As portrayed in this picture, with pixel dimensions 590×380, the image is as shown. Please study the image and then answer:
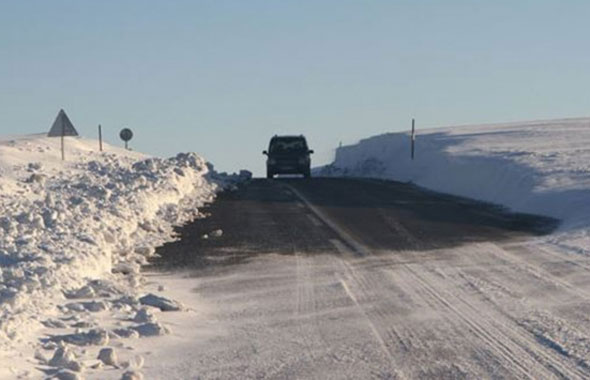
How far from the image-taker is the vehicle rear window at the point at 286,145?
4190cm

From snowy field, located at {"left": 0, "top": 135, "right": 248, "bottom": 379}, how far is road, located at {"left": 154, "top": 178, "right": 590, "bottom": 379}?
24.4 inches

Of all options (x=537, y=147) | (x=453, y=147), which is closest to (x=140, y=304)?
(x=537, y=147)

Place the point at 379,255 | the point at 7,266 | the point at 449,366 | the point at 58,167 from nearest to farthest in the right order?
1. the point at 449,366
2. the point at 7,266
3. the point at 379,255
4. the point at 58,167

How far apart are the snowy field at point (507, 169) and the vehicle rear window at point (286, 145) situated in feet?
14.5

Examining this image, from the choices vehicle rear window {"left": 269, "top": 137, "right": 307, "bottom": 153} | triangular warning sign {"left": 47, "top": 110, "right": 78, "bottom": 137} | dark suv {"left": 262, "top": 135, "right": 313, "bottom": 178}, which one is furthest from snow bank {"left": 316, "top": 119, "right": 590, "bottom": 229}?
triangular warning sign {"left": 47, "top": 110, "right": 78, "bottom": 137}

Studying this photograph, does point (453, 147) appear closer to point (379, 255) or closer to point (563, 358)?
point (379, 255)

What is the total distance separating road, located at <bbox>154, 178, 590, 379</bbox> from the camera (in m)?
8.38

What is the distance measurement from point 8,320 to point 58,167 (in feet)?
93.7

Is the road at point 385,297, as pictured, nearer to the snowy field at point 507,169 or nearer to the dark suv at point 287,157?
the snowy field at point 507,169

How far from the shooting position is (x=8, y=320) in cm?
887

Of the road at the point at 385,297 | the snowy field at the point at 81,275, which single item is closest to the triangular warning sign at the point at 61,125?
the snowy field at the point at 81,275

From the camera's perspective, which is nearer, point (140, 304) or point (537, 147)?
point (140, 304)

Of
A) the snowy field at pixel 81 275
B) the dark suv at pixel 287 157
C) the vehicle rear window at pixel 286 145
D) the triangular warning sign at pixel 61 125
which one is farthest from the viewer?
the vehicle rear window at pixel 286 145

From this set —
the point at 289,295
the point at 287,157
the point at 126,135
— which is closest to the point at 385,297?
the point at 289,295
